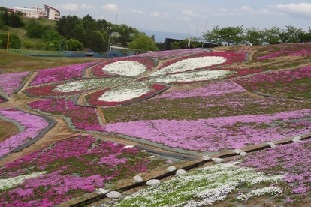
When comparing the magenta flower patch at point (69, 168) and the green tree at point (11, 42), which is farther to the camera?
the green tree at point (11, 42)

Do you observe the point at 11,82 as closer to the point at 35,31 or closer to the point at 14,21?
the point at 35,31

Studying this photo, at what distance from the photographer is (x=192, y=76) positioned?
5800 cm

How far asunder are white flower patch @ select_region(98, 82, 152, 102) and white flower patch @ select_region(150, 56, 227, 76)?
27.7 ft

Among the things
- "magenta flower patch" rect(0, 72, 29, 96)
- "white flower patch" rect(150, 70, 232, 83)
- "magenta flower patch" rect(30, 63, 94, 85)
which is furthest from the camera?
"magenta flower patch" rect(30, 63, 94, 85)

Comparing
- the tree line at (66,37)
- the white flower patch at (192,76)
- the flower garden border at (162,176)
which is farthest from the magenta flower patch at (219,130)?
the tree line at (66,37)

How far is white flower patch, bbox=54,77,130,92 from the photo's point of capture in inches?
2323

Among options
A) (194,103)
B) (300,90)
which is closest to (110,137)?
(194,103)

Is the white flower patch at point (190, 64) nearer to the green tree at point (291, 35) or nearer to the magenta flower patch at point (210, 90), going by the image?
the magenta flower patch at point (210, 90)

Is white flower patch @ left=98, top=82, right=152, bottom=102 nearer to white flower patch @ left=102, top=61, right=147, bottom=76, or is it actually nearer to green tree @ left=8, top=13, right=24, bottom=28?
white flower patch @ left=102, top=61, right=147, bottom=76

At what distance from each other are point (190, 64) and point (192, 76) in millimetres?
9623

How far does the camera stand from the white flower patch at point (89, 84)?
5900cm

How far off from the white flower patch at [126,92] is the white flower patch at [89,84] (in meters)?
3.73

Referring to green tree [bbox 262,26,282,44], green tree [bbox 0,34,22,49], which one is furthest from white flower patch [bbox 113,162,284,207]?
green tree [bbox 0,34,22,49]

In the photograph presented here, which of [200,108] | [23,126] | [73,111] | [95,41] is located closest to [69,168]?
[23,126]
